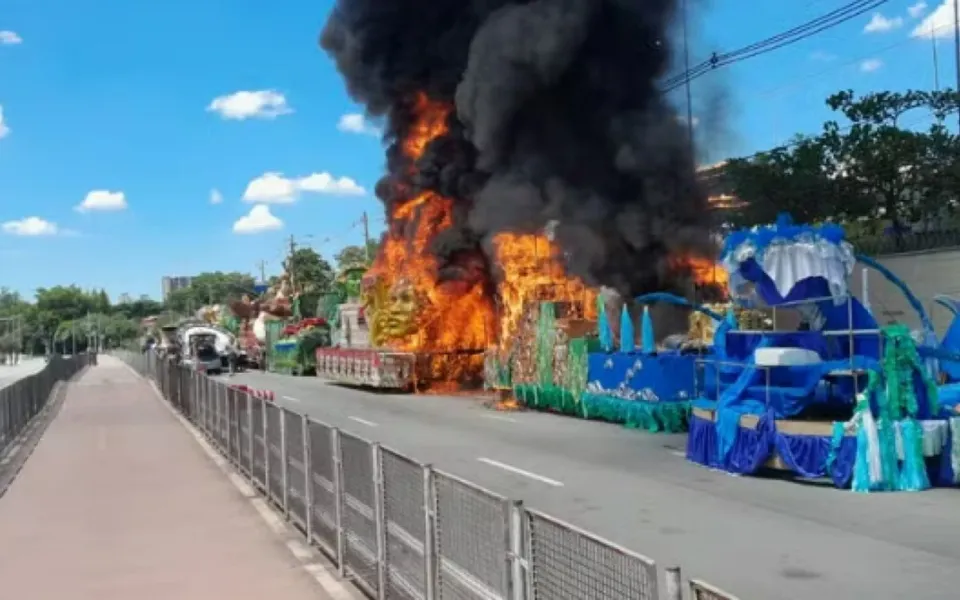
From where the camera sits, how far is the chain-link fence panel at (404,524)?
5.77 meters

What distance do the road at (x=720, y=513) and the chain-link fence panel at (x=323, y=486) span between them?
2612 mm

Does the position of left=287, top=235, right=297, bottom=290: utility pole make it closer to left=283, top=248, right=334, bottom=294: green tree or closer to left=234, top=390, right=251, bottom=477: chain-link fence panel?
left=283, top=248, right=334, bottom=294: green tree

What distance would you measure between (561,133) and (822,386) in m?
21.2

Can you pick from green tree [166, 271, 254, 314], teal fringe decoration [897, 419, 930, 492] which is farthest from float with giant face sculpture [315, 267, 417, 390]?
green tree [166, 271, 254, 314]

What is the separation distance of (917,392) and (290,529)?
7.54 metres

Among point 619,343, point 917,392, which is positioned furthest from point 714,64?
point 917,392

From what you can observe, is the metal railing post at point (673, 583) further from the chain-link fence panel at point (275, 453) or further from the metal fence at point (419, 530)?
the chain-link fence panel at point (275, 453)

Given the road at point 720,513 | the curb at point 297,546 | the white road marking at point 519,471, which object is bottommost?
the road at point 720,513

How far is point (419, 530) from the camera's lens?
5.80 meters

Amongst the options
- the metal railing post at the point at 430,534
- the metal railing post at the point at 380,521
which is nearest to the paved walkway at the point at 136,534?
the metal railing post at the point at 380,521

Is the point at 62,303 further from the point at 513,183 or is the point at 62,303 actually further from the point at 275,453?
the point at 275,453

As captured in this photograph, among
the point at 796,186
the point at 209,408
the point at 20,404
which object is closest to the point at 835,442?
the point at 209,408

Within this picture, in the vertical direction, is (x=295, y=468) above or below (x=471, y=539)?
below

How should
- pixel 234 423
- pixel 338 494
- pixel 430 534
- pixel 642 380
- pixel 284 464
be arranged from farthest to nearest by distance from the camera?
pixel 642 380, pixel 234 423, pixel 284 464, pixel 338 494, pixel 430 534
